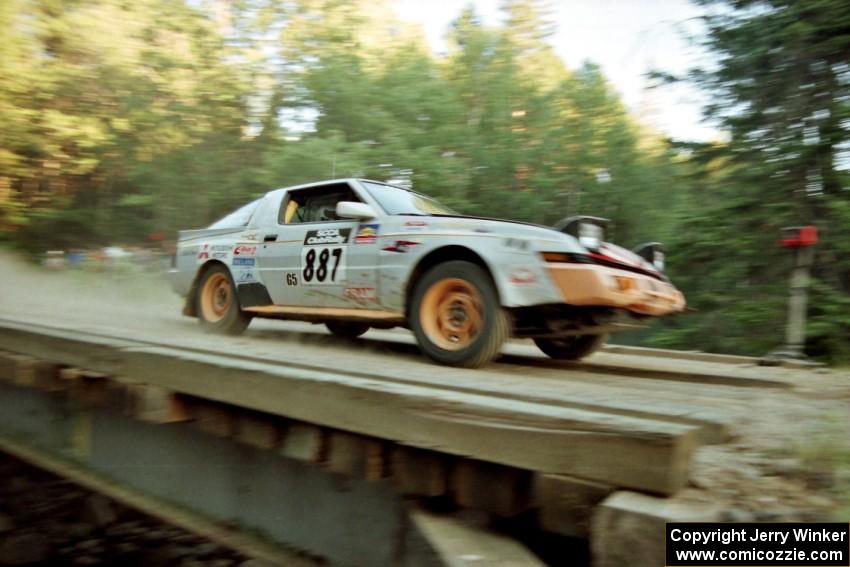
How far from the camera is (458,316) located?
446 centimetres

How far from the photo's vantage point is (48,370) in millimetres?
5191

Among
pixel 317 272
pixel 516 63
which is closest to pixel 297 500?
pixel 317 272

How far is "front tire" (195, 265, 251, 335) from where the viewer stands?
621cm

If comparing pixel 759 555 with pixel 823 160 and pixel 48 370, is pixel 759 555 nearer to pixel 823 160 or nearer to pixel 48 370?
pixel 48 370

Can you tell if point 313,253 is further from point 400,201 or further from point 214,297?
point 214,297

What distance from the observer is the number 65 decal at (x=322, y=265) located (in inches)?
202

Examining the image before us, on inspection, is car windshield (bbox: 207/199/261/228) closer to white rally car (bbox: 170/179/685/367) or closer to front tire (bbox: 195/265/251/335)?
white rally car (bbox: 170/179/685/367)

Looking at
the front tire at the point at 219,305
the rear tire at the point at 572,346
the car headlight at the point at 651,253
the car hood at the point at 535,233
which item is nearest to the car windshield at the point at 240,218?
the front tire at the point at 219,305

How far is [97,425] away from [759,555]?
5.58 meters

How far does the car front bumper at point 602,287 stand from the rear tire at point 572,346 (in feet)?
3.62

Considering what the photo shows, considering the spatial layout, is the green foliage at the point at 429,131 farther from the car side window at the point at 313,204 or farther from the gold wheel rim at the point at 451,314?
the car side window at the point at 313,204

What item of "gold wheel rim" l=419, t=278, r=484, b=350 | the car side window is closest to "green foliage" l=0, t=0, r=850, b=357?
"gold wheel rim" l=419, t=278, r=484, b=350

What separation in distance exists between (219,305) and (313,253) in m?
1.72

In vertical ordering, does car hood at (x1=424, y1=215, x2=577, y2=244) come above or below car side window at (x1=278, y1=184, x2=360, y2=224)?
below
